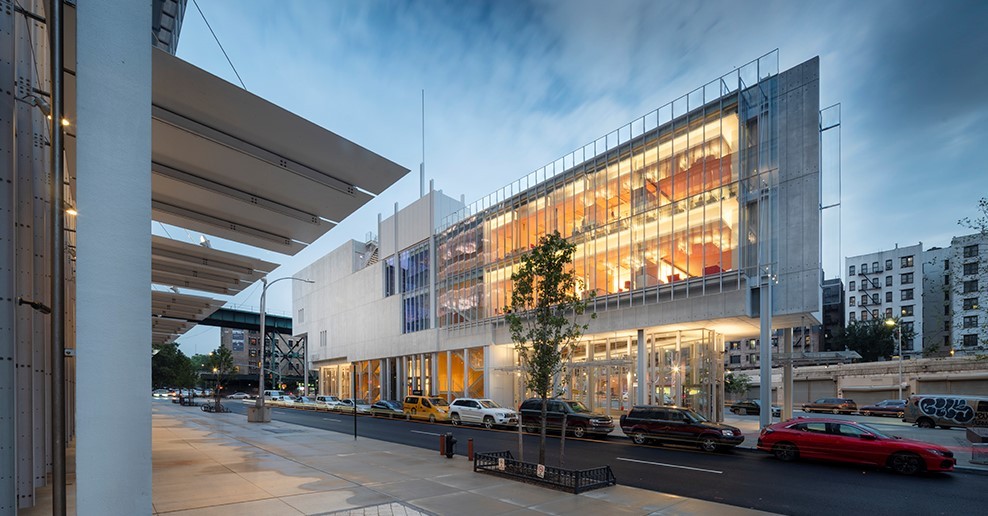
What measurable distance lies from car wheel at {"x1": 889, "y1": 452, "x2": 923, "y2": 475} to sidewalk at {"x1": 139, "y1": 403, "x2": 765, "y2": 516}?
307 inches

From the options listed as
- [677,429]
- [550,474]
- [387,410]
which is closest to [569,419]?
[677,429]

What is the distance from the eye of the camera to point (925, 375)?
51.8 meters

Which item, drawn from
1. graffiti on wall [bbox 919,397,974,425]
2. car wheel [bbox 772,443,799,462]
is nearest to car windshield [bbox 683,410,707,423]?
car wheel [bbox 772,443,799,462]

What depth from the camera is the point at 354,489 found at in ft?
38.1

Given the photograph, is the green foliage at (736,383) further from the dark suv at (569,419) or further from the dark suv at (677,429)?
the dark suv at (677,429)

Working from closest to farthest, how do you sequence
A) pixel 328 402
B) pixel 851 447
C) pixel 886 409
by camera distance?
pixel 851 447, pixel 886 409, pixel 328 402

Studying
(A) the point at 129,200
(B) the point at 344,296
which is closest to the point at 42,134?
(A) the point at 129,200

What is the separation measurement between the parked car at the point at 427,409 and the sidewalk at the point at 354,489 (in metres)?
17.4

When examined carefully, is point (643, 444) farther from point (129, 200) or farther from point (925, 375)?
point (925, 375)

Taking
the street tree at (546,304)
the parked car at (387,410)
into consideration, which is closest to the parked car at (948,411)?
the street tree at (546,304)

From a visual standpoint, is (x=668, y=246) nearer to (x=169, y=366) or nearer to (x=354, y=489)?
(x=354, y=489)

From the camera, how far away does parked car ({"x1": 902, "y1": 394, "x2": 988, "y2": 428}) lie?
29.8m

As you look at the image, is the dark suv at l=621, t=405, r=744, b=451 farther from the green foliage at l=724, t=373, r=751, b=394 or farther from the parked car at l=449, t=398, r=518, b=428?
the green foliage at l=724, t=373, r=751, b=394

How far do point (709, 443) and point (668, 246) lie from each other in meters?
13.0
